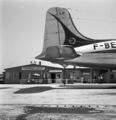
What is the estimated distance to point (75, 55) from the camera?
26.9m

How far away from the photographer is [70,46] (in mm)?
27266

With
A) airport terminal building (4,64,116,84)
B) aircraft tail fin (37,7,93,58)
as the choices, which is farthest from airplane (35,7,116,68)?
airport terminal building (4,64,116,84)

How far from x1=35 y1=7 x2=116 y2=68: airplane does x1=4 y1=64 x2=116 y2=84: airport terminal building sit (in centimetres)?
2409

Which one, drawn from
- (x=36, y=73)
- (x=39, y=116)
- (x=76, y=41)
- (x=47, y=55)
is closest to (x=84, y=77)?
(x=36, y=73)

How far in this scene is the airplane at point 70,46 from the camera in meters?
26.2

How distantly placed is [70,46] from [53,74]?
27.9m

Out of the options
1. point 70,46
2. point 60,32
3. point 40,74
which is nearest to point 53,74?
point 40,74

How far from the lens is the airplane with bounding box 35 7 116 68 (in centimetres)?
2620

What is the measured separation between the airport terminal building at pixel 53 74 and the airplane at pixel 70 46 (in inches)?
949

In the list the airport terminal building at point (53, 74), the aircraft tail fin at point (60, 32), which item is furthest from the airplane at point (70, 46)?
the airport terminal building at point (53, 74)

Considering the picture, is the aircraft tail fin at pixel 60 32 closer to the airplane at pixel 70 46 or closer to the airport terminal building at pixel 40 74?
the airplane at pixel 70 46

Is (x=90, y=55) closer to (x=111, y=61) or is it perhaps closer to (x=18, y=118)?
(x=111, y=61)

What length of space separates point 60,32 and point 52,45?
6.77 feet

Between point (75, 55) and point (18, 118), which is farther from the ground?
point (75, 55)
